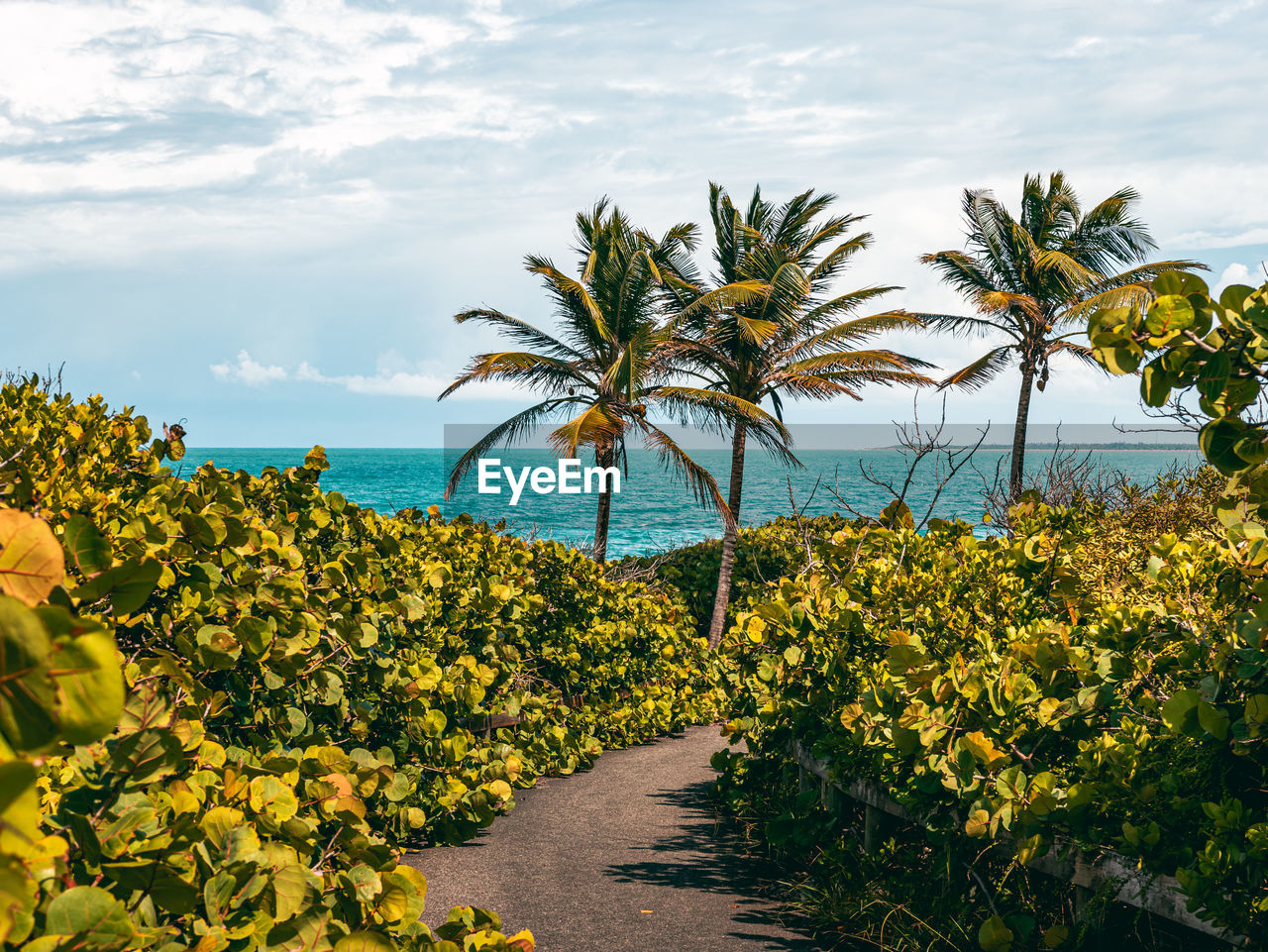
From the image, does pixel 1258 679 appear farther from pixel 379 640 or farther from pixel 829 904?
pixel 379 640

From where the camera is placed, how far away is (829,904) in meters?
5.38

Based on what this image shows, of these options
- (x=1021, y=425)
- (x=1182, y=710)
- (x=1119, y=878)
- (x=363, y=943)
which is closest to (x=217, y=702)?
(x=363, y=943)

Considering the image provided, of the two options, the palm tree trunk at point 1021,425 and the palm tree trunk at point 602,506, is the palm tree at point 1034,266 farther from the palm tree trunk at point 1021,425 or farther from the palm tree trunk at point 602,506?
the palm tree trunk at point 602,506

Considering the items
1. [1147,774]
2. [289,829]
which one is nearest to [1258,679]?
[1147,774]

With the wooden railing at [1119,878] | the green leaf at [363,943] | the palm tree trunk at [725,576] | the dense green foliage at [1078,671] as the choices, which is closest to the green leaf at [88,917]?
the green leaf at [363,943]

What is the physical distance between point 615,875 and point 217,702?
3.97m

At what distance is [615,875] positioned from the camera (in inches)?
248

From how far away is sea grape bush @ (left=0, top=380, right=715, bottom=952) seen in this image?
0.90m

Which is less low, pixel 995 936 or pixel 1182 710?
pixel 1182 710

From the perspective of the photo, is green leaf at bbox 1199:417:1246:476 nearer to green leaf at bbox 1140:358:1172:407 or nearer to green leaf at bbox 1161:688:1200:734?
green leaf at bbox 1140:358:1172:407

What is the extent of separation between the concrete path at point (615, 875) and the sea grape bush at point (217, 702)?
20.5 inches

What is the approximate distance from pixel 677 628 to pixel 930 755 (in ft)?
30.0

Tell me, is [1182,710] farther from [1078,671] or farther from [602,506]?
[602,506]

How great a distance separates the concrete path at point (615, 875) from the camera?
17.4 feet
